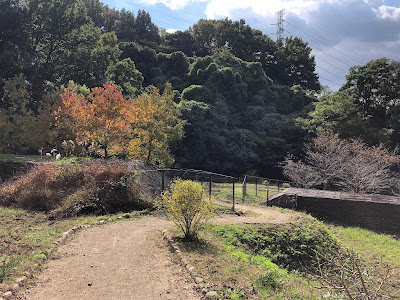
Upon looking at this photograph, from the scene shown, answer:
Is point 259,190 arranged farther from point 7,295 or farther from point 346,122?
point 7,295

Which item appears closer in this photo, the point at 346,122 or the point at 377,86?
the point at 346,122

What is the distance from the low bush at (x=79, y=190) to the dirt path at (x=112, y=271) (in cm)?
287

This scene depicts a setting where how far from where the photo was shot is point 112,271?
201 inches

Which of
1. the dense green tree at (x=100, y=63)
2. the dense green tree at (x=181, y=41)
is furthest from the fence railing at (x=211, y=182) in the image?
the dense green tree at (x=181, y=41)

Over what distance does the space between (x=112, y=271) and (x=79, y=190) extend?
19.6ft

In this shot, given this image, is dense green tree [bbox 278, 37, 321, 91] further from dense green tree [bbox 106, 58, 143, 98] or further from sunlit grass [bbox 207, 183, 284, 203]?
sunlit grass [bbox 207, 183, 284, 203]

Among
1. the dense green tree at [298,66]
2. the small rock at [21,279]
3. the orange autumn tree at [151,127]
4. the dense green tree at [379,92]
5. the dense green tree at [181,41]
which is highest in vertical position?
the dense green tree at [181,41]

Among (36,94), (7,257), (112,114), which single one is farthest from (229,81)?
(7,257)

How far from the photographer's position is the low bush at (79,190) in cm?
1003

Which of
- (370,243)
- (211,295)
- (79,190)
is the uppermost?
(79,190)

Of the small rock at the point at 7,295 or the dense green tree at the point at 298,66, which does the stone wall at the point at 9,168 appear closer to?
the small rock at the point at 7,295

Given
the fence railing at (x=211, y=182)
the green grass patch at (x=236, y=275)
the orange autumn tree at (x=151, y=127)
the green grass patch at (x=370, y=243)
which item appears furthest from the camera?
the orange autumn tree at (x=151, y=127)

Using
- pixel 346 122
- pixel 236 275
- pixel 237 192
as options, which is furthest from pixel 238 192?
pixel 346 122

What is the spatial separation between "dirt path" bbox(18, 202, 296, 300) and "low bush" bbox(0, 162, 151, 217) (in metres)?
2.78
